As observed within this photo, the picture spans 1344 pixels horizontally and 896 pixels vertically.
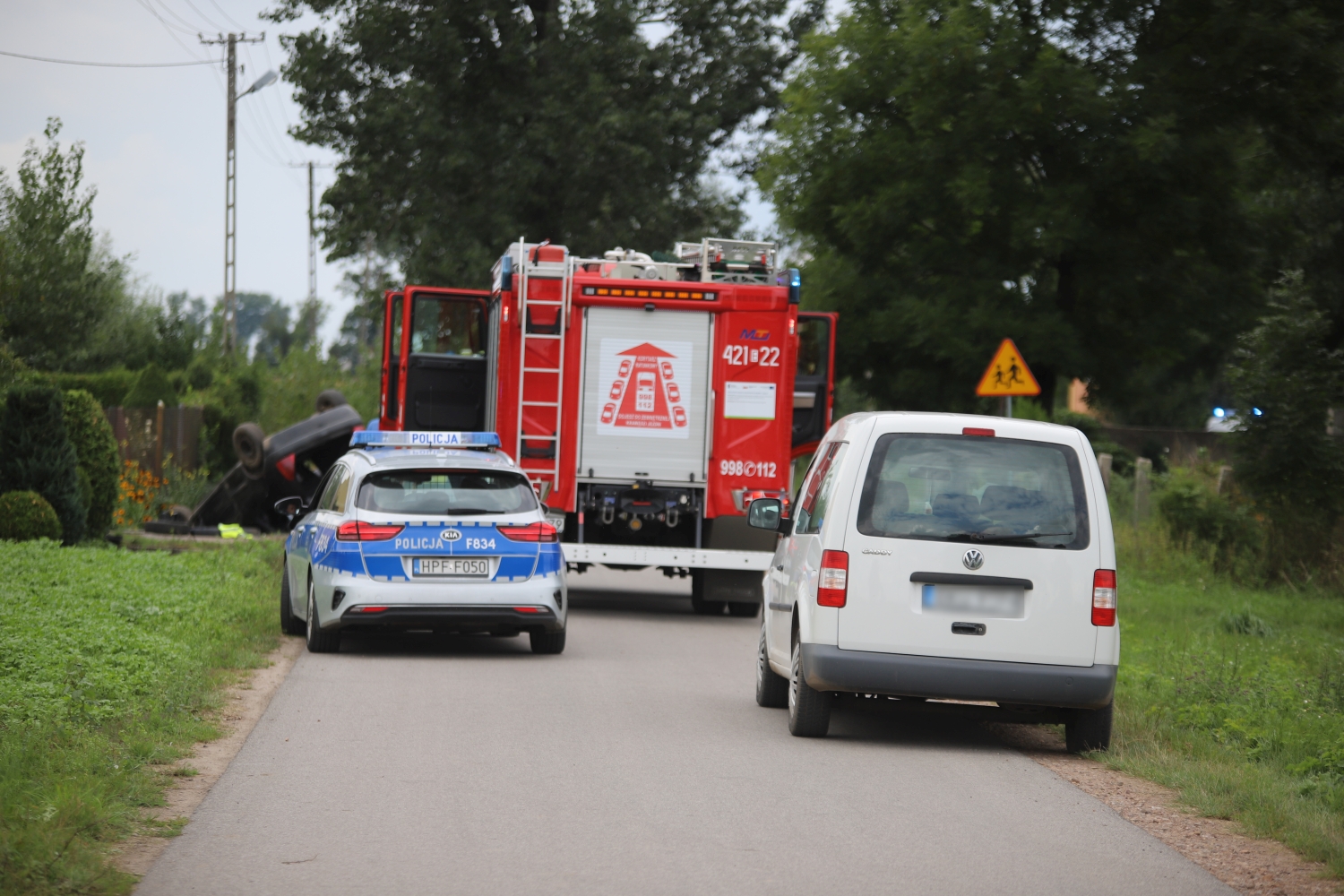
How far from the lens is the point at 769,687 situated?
10297mm

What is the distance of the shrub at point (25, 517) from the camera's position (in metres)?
17.7

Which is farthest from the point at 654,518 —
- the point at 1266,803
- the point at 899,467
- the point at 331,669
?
the point at 1266,803

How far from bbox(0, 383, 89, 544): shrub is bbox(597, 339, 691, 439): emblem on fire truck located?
6835 mm

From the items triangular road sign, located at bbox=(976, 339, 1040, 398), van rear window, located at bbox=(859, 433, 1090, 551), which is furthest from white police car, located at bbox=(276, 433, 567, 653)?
triangular road sign, located at bbox=(976, 339, 1040, 398)

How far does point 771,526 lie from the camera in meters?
10.3

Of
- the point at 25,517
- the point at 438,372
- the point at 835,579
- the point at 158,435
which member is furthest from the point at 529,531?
the point at 158,435

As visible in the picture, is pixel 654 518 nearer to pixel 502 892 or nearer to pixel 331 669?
pixel 331 669

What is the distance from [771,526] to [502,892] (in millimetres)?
5013

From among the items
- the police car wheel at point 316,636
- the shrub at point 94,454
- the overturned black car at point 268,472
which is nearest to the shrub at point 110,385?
the overturned black car at point 268,472

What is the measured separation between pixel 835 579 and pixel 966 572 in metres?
0.69

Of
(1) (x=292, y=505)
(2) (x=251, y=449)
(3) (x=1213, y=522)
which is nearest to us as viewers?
(1) (x=292, y=505)

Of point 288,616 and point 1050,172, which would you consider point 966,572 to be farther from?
point 1050,172

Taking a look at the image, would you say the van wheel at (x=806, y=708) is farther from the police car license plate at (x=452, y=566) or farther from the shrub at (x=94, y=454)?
the shrub at (x=94, y=454)

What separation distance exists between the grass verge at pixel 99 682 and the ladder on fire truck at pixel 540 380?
2848 millimetres
